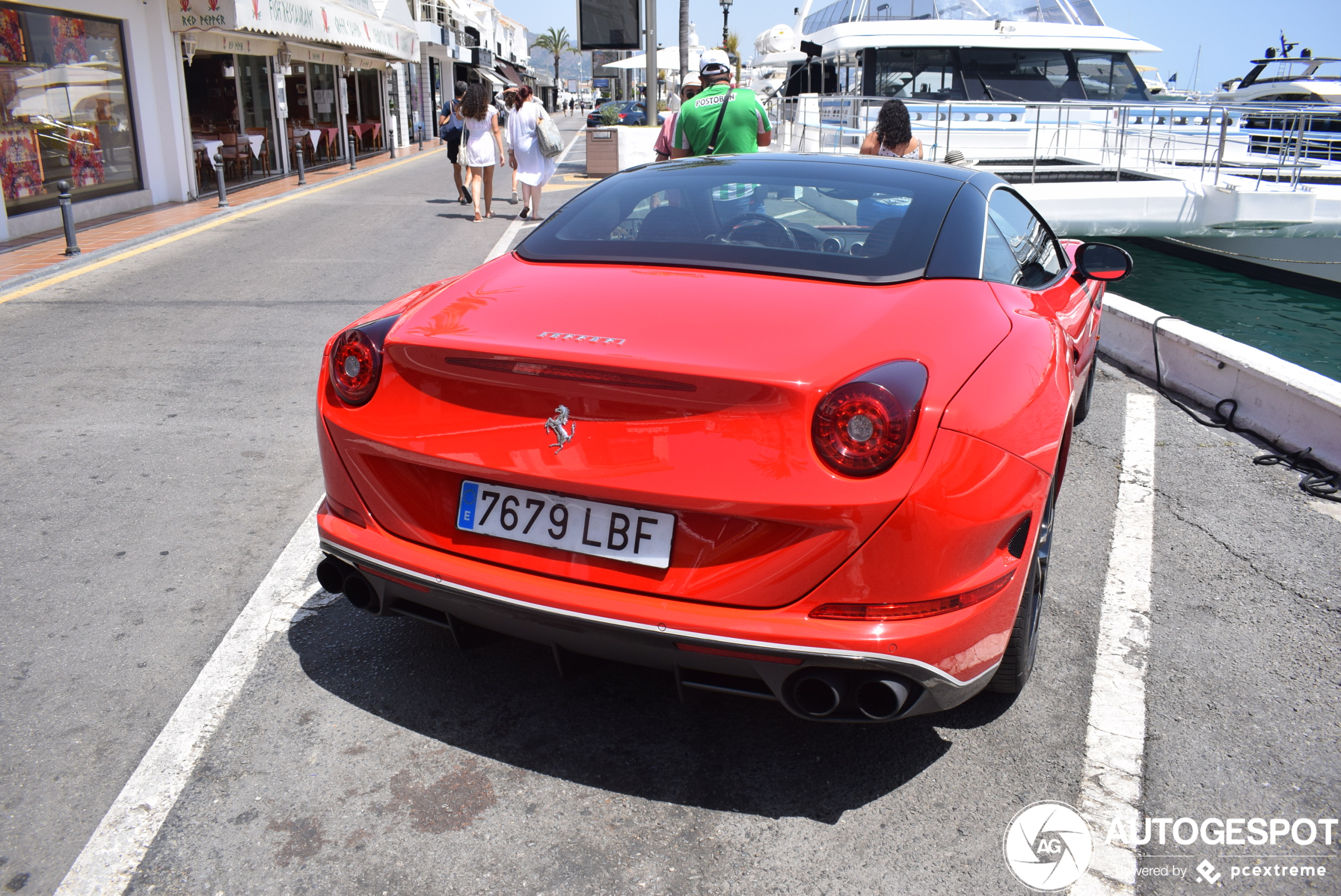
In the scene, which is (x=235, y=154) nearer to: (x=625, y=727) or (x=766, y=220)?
(x=766, y=220)

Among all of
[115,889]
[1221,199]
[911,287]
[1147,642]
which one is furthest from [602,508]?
[1221,199]

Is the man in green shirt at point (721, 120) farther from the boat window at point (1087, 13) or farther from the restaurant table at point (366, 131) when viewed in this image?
the restaurant table at point (366, 131)

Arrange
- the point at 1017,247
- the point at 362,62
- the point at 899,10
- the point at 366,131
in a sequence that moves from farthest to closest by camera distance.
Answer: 1. the point at 366,131
2. the point at 362,62
3. the point at 899,10
4. the point at 1017,247

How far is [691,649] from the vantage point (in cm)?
224

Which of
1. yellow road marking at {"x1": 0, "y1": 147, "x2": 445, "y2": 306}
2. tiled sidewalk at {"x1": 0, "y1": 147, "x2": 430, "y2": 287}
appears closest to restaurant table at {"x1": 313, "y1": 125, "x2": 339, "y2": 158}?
yellow road marking at {"x1": 0, "y1": 147, "x2": 445, "y2": 306}

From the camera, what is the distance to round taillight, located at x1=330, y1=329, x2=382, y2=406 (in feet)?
8.50

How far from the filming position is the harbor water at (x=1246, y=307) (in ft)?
32.2

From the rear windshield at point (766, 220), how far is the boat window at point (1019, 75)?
545 inches

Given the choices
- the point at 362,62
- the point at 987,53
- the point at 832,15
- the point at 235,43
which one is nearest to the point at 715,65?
the point at 987,53

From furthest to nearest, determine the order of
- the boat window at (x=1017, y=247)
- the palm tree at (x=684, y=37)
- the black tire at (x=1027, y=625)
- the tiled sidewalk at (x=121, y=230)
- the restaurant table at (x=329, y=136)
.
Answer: the palm tree at (x=684, y=37)
the restaurant table at (x=329, y=136)
the tiled sidewalk at (x=121, y=230)
the boat window at (x=1017, y=247)
the black tire at (x=1027, y=625)

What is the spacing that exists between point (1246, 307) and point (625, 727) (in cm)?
1094

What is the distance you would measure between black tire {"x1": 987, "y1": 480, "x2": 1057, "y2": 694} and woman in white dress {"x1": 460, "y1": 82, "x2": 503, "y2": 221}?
12.2 m

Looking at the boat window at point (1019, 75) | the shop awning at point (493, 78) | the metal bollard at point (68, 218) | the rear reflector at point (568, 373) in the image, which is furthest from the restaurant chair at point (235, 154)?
the shop awning at point (493, 78)

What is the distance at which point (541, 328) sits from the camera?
96.9 inches
